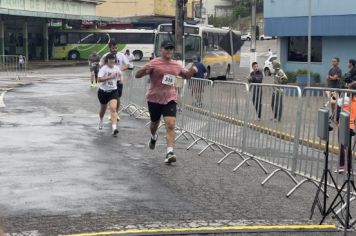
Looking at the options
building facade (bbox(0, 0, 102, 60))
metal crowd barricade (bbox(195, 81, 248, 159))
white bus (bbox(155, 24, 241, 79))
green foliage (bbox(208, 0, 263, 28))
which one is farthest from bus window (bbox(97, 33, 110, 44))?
green foliage (bbox(208, 0, 263, 28))

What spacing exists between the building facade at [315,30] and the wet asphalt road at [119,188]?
1717cm

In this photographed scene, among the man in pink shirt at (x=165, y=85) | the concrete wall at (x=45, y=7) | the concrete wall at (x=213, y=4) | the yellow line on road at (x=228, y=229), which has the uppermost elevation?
the concrete wall at (x=213, y=4)

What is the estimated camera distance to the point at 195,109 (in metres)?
12.3

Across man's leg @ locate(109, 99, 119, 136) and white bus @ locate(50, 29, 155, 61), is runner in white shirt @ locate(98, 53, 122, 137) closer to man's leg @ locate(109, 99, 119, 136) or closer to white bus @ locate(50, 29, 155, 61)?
man's leg @ locate(109, 99, 119, 136)

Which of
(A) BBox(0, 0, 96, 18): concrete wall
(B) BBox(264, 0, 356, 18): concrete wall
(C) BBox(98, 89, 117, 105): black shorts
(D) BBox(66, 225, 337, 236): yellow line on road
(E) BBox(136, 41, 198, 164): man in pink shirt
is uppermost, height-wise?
(A) BBox(0, 0, 96, 18): concrete wall

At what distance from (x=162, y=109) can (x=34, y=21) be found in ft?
166

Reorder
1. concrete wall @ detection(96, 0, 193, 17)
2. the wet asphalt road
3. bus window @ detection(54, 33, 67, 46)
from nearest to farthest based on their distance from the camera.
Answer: the wet asphalt road < bus window @ detection(54, 33, 67, 46) < concrete wall @ detection(96, 0, 193, 17)

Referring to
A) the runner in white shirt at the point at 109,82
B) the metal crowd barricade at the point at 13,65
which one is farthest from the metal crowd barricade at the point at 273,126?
the metal crowd barricade at the point at 13,65

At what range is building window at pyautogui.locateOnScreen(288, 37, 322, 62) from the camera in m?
30.3

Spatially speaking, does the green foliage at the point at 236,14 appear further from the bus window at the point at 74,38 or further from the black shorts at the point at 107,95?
the black shorts at the point at 107,95

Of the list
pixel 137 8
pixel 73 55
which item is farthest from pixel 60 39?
pixel 137 8

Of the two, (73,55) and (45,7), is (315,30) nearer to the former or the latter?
(45,7)

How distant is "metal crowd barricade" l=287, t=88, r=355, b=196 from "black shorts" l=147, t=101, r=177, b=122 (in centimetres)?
248

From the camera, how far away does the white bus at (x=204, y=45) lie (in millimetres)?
32322
